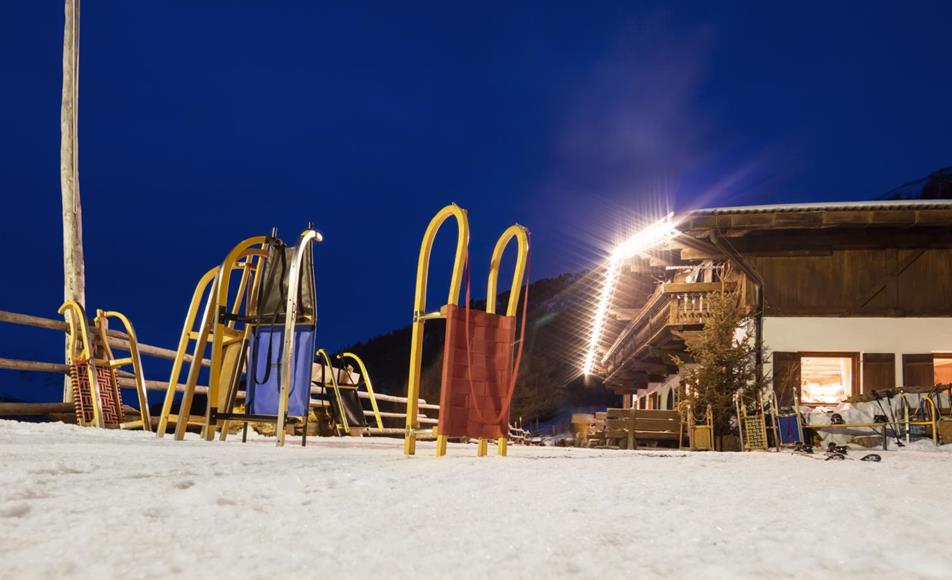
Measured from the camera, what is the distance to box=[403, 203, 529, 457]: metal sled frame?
6586mm

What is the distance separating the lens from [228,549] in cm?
243

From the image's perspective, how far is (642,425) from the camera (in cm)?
1656

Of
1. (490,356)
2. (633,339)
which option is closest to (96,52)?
(633,339)

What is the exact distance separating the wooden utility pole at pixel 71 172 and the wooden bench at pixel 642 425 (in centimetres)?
1002

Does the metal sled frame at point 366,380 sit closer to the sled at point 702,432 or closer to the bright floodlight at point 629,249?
the sled at point 702,432

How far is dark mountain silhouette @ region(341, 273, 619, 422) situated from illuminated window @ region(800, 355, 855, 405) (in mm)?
17766

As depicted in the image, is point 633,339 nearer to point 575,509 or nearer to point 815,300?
point 815,300

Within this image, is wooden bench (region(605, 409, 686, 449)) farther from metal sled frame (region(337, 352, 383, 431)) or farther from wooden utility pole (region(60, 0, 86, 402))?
wooden utility pole (region(60, 0, 86, 402))

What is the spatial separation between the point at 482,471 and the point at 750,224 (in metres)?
14.2

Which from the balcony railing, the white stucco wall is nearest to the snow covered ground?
the balcony railing

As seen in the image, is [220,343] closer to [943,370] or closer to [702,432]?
[702,432]

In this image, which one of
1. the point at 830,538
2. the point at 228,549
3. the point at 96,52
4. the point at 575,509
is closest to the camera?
the point at 228,549

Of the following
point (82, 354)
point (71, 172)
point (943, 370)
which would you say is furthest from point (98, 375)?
point (943, 370)

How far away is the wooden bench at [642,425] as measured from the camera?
53.9ft
